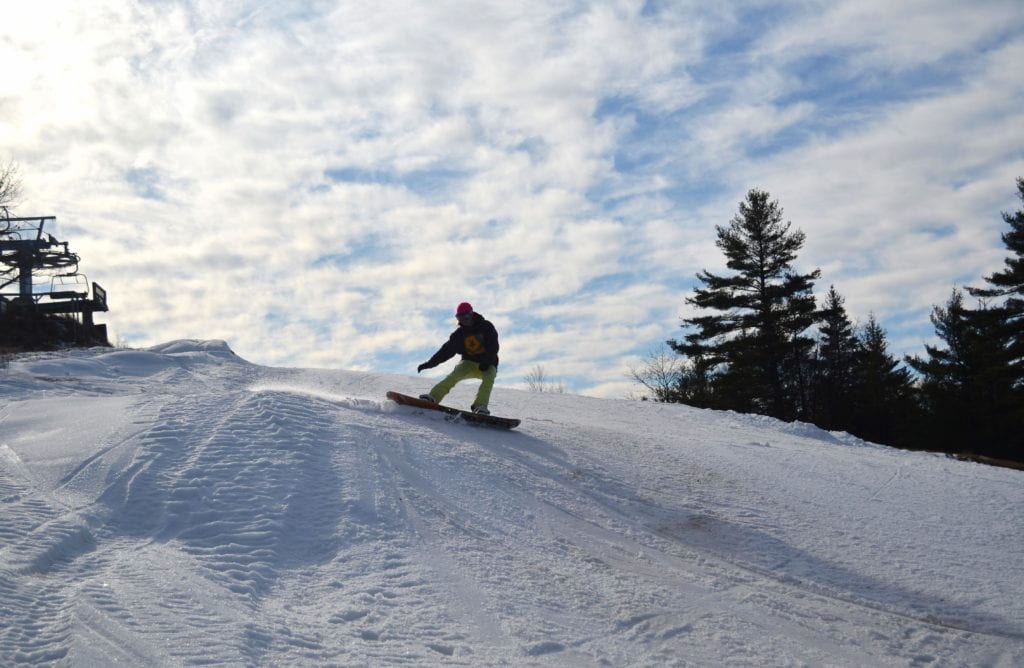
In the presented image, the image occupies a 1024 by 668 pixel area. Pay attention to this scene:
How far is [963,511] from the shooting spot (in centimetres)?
912

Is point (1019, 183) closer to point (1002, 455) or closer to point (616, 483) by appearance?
point (1002, 455)

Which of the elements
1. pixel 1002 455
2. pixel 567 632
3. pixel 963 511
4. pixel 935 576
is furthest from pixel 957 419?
pixel 567 632

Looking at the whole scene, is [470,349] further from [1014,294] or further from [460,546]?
[1014,294]

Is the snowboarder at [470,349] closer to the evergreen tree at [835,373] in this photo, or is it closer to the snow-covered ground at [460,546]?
the snow-covered ground at [460,546]

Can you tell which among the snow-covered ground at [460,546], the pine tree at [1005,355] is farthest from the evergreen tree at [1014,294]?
the snow-covered ground at [460,546]

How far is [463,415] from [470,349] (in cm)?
121

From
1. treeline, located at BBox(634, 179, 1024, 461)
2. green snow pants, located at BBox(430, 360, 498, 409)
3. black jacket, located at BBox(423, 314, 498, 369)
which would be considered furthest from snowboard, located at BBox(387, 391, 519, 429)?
treeline, located at BBox(634, 179, 1024, 461)

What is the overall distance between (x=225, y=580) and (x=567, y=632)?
232cm

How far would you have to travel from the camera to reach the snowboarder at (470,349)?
41.6 feet

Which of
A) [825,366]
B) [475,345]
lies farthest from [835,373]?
[475,345]


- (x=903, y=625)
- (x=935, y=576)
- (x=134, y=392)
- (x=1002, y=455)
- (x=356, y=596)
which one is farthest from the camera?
(x=1002, y=455)

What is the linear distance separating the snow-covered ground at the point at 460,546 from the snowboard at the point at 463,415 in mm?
212

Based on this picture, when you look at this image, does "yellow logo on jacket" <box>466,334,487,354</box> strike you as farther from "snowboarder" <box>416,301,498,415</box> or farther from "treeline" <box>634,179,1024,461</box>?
"treeline" <box>634,179,1024,461</box>

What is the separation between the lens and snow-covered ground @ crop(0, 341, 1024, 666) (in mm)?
5105
